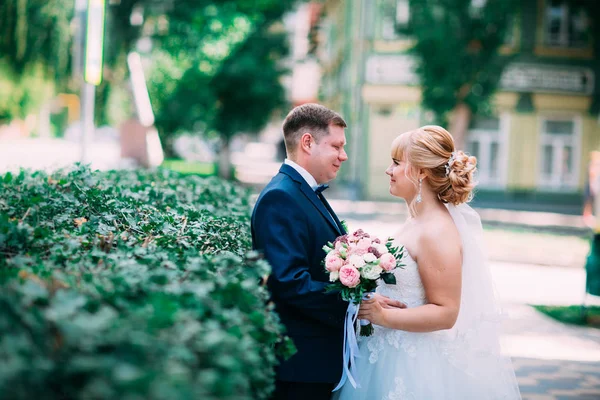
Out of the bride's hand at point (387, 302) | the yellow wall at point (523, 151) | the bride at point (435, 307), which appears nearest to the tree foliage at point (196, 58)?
the yellow wall at point (523, 151)

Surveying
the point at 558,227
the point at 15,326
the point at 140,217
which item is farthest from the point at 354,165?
the point at 15,326

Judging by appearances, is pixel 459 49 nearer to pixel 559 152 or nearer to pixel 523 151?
pixel 523 151

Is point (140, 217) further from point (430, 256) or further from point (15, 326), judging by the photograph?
point (15, 326)

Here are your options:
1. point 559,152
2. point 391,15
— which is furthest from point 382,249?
point 559,152

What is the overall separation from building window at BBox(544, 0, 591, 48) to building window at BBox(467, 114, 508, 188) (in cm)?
438

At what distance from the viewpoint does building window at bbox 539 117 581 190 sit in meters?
29.1

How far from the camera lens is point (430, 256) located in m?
3.47

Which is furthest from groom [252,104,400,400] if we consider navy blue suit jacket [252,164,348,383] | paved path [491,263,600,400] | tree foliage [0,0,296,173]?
tree foliage [0,0,296,173]

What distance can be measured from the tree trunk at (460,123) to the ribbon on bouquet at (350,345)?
2010 cm

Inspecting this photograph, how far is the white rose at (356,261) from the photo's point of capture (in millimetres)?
3021

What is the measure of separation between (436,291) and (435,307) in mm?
87

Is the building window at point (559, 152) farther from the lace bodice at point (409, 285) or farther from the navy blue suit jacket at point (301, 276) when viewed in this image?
the navy blue suit jacket at point (301, 276)

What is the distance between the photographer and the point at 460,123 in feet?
75.5

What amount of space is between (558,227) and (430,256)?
19108mm
